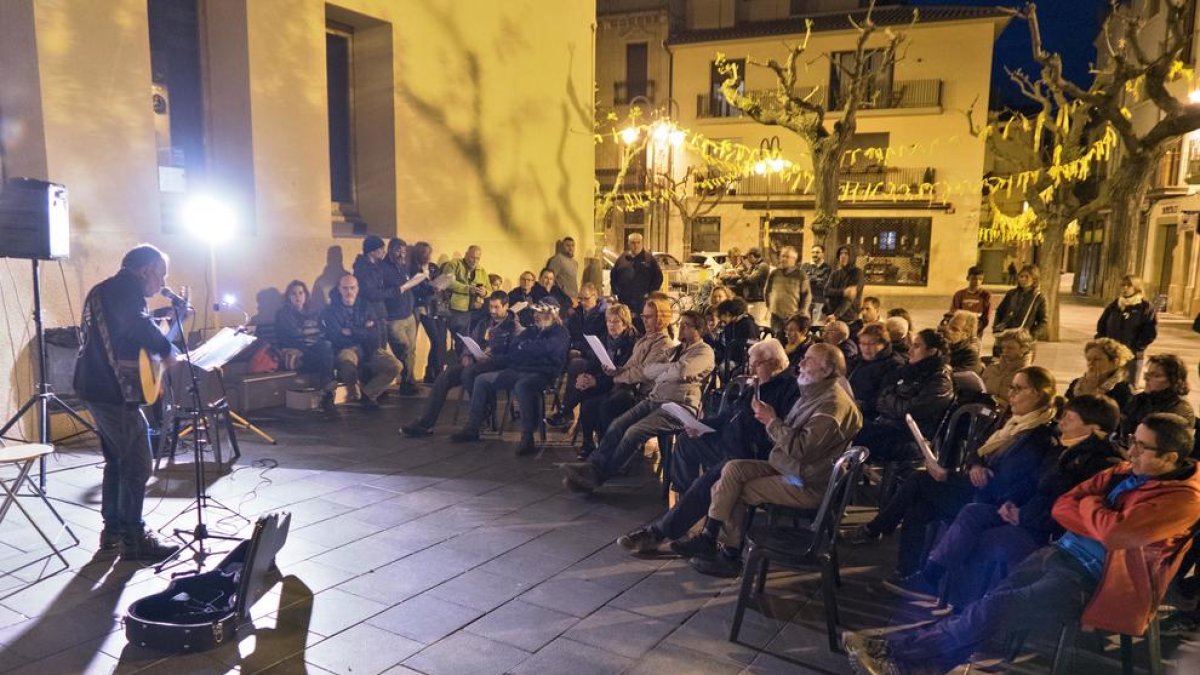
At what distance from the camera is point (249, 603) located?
3633 millimetres

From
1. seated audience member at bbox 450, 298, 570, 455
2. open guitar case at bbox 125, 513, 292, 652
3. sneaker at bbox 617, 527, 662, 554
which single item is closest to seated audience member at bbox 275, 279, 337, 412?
seated audience member at bbox 450, 298, 570, 455

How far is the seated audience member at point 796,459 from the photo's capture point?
387 cm

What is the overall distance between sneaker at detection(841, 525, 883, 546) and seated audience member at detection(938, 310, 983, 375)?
1.74m

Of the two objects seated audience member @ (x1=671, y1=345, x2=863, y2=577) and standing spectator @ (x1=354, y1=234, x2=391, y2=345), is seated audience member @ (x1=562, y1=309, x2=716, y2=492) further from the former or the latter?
standing spectator @ (x1=354, y1=234, x2=391, y2=345)

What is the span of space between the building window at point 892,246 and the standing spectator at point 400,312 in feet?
71.0

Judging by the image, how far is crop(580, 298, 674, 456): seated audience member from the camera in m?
6.09

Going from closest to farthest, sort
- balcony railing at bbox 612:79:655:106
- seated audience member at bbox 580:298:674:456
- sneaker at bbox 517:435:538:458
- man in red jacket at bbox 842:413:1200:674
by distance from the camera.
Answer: man in red jacket at bbox 842:413:1200:674, seated audience member at bbox 580:298:674:456, sneaker at bbox 517:435:538:458, balcony railing at bbox 612:79:655:106

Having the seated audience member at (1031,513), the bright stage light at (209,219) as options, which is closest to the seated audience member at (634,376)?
the seated audience member at (1031,513)

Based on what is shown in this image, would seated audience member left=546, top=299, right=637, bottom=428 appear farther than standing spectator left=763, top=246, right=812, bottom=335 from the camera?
No

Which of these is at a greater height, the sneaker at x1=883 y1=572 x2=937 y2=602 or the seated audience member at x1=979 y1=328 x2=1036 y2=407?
the seated audience member at x1=979 y1=328 x2=1036 y2=407

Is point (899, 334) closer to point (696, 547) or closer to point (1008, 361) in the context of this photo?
point (1008, 361)

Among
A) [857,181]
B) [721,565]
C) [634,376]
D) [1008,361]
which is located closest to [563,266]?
[634,376]

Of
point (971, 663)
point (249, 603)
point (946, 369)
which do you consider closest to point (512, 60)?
point (946, 369)

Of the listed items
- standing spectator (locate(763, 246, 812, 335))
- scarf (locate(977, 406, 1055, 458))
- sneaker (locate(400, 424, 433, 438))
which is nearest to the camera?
scarf (locate(977, 406, 1055, 458))
